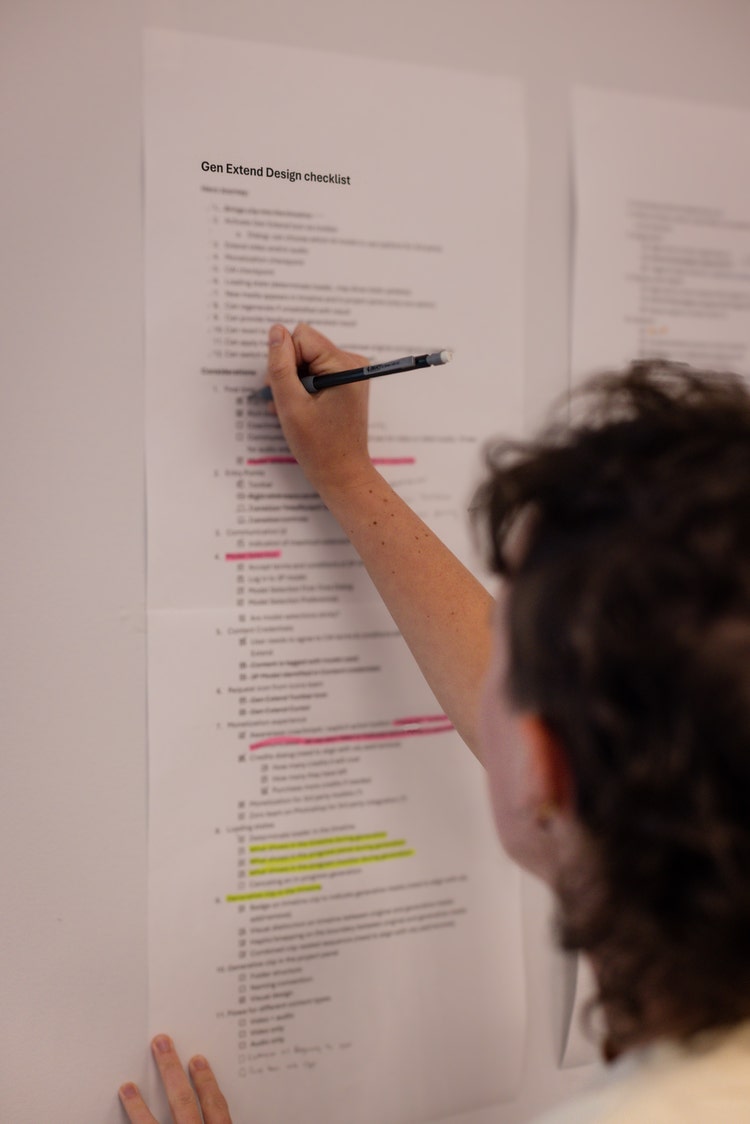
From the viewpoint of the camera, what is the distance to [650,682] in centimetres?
40

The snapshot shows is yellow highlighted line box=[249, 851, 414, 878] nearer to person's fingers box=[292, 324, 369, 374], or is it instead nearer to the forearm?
the forearm

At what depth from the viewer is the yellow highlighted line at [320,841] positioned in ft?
2.45

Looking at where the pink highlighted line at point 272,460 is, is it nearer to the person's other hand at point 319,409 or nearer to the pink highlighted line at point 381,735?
the person's other hand at point 319,409

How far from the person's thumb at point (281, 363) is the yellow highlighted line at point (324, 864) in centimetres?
40

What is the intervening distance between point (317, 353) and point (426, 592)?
0.70ft

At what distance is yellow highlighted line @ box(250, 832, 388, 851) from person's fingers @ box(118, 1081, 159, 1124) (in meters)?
0.21

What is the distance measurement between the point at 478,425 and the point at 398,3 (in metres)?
0.37

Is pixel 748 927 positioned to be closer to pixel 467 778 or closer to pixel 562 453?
pixel 562 453

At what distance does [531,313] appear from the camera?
82 centimetres

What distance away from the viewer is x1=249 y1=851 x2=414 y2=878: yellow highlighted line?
75 centimetres

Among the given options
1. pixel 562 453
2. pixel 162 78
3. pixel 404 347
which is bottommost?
pixel 562 453

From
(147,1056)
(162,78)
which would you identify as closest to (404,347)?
(162,78)

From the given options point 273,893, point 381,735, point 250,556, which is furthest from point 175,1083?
point 250,556

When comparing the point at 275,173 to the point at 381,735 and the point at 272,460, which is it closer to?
the point at 272,460
